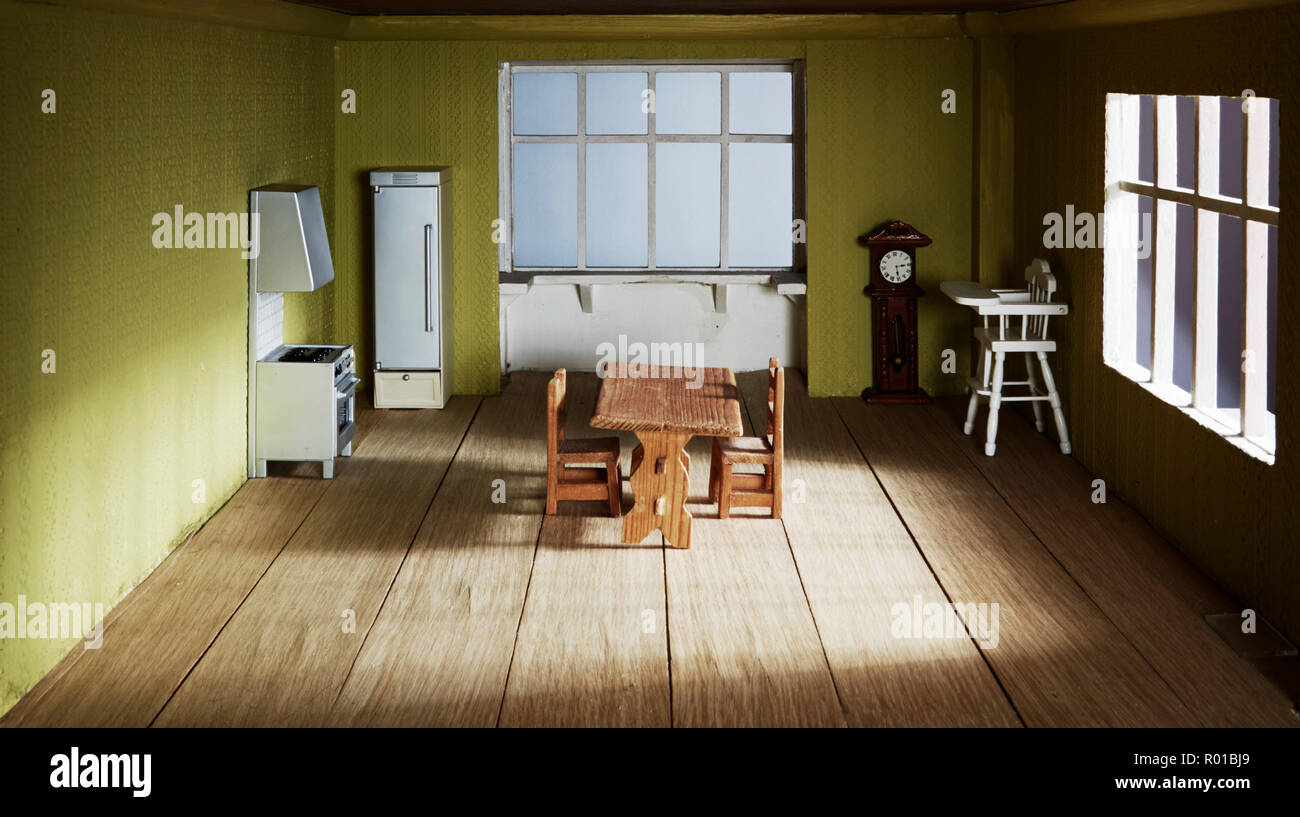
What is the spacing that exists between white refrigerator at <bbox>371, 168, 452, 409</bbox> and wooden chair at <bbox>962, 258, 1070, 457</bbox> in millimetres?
3585

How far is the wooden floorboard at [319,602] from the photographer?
5062 millimetres

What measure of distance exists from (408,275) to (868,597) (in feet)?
15.1

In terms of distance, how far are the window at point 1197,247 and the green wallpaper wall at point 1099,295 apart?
0.36ft

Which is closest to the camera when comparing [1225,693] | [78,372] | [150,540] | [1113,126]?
[1225,693]

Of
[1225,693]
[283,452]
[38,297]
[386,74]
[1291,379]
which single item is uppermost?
[386,74]

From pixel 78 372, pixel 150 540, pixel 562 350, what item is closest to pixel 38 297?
pixel 78 372

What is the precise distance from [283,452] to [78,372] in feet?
8.15

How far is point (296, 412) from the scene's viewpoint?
7.99m

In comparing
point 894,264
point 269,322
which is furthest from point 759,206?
point 269,322

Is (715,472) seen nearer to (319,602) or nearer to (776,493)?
(776,493)

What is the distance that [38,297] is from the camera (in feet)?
17.0

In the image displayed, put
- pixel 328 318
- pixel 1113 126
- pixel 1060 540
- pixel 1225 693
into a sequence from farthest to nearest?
pixel 328 318, pixel 1113 126, pixel 1060 540, pixel 1225 693

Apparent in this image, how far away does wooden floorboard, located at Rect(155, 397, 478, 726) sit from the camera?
5062 mm

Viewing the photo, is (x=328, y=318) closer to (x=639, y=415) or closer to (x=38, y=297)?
(x=639, y=415)
